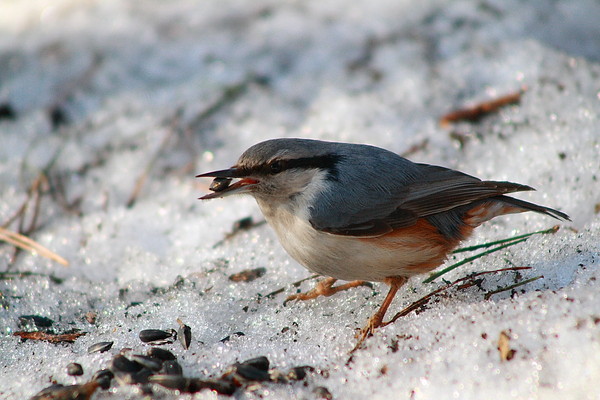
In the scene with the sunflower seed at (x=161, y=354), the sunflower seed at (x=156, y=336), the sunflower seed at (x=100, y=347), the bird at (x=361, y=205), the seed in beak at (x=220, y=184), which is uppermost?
the seed in beak at (x=220, y=184)

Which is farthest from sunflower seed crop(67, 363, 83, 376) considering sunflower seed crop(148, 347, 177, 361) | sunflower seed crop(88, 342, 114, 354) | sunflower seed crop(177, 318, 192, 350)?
sunflower seed crop(177, 318, 192, 350)

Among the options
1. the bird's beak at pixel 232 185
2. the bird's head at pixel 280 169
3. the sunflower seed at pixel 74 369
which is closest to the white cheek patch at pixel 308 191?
the bird's head at pixel 280 169

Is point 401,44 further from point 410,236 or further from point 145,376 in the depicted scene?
point 145,376

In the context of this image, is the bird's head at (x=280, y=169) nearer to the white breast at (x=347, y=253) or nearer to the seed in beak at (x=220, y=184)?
the seed in beak at (x=220, y=184)

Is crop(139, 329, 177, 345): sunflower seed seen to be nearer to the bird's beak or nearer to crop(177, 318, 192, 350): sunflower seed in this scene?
crop(177, 318, 192, 350): sunflower seed

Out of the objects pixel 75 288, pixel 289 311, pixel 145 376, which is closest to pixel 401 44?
pixel 289 311
